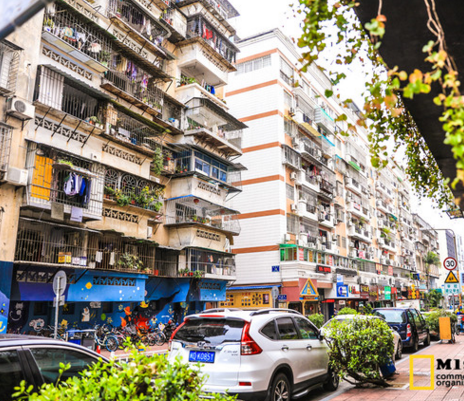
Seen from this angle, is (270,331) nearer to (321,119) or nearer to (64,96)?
(64,96)

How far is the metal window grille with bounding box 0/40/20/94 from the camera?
616 inches

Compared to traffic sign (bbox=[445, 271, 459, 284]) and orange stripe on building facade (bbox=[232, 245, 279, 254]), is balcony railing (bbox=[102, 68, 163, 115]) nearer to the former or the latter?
orange stripe on building facade (bbox=[232, 245, 279, 254])

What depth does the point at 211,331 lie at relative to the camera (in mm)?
7547

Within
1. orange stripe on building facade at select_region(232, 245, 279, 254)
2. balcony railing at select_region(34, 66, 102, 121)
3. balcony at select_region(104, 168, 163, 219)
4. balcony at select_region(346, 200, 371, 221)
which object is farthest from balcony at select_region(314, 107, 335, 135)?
balcony railing at select_region(34, 66, 102, 121)

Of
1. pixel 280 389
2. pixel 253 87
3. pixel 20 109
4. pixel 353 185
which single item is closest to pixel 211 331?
pixel 280 389

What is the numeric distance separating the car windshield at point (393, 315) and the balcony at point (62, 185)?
12.9 metres

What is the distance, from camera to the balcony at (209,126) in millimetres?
26594

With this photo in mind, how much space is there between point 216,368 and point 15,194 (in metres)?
12.1

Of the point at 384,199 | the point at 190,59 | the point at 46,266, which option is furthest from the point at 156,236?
the point at 384,199

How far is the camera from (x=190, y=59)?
27.3 meters

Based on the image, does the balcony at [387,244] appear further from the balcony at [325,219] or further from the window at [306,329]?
the window at [306,329]

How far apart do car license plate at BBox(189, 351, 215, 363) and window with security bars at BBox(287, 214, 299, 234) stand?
89.8ft

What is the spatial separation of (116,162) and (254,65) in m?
20.5

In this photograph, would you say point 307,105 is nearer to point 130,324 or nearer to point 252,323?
point 130,324
